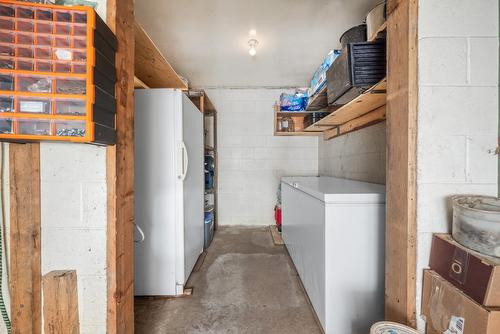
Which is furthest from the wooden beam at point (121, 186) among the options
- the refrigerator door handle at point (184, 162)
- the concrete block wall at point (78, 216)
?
the refrigerator door handle at point (184, 162)

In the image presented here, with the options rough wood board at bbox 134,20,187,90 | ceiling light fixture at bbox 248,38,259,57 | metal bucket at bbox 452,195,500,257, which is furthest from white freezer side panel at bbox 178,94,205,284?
metal bucket at bbox 452,195,500,257

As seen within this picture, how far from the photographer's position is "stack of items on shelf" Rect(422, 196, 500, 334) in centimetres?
68

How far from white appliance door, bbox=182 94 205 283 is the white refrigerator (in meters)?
0.08

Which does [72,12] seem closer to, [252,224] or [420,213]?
[420,213]

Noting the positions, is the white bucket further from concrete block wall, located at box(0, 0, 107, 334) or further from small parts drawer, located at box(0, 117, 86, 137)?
small parts drawer, located at box(0, 117, 86, 137)

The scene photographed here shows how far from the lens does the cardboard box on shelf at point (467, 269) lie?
67 centimetres

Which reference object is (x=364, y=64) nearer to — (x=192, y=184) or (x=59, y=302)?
(x=192, y=184)

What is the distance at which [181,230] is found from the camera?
169 centimetres

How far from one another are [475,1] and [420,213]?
0.90 metres

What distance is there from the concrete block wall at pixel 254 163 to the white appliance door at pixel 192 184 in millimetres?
1101

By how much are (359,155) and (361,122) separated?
0.33 m

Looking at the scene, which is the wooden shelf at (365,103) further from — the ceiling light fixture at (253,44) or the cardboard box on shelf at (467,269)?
the ceiling light fixture at (253,44)

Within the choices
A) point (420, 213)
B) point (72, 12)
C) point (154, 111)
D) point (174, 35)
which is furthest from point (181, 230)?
point (174, 35)

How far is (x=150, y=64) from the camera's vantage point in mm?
1776
